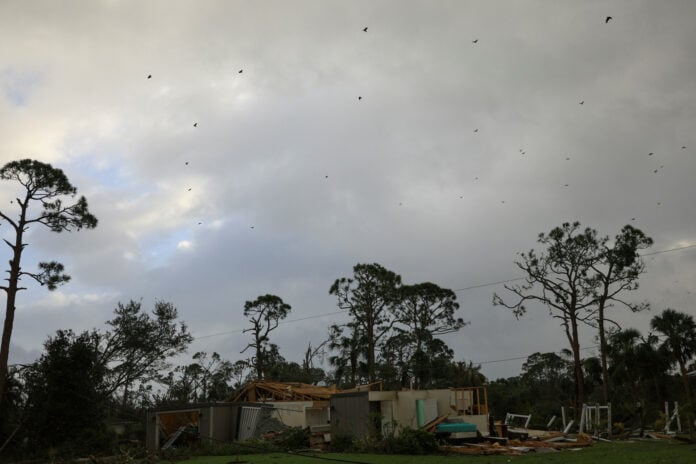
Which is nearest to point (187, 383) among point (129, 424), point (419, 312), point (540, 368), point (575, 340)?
point (129, 424)

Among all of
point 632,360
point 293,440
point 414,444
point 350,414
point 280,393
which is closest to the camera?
point 414,444

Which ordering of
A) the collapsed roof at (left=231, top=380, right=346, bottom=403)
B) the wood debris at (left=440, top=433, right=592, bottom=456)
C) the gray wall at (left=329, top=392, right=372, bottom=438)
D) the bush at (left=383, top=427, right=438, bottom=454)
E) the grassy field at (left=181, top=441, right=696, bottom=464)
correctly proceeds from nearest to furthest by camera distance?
the grassy field at (left=181, top=441, right=696, bottom=464) → the wood debris at (left=440, top=433, right=592, bottom=456) → the bush at (left=383, top=427, right=438, bottom=454) → the gray wall at (left=329, top=392, right=372, bottom=438) → the collapsed roof at (left=231, top=380, right=346, bottom=403)

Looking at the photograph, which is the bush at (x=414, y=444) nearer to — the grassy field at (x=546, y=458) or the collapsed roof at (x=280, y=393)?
the grassy field at (x=546, y=458)

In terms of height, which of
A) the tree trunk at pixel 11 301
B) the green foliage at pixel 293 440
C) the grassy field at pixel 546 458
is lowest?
the green foliage at pixel 293 440

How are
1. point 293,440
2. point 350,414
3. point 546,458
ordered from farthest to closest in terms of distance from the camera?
point 350,414 → point 293,440 → point 546,458

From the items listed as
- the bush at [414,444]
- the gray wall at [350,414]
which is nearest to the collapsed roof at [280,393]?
the gray wall at [350,414]

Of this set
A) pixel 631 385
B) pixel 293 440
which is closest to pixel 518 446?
pixel 293 440

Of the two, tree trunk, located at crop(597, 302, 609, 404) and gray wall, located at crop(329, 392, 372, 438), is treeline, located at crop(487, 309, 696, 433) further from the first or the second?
gray wall, located at crop(329, 392, 372, 438)

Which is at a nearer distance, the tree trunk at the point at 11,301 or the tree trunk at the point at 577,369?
the tree trunk at the point at 11,301

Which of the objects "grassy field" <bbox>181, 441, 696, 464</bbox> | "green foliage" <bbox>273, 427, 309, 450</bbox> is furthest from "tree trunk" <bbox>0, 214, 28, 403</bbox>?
"green foliage" <bbox>273, 427, 309, 450</bbox>

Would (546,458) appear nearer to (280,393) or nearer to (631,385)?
(280,393)

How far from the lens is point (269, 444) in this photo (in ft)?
86.8

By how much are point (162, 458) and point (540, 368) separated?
187 ft

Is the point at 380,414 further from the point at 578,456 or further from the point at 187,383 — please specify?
the point at 187,383
